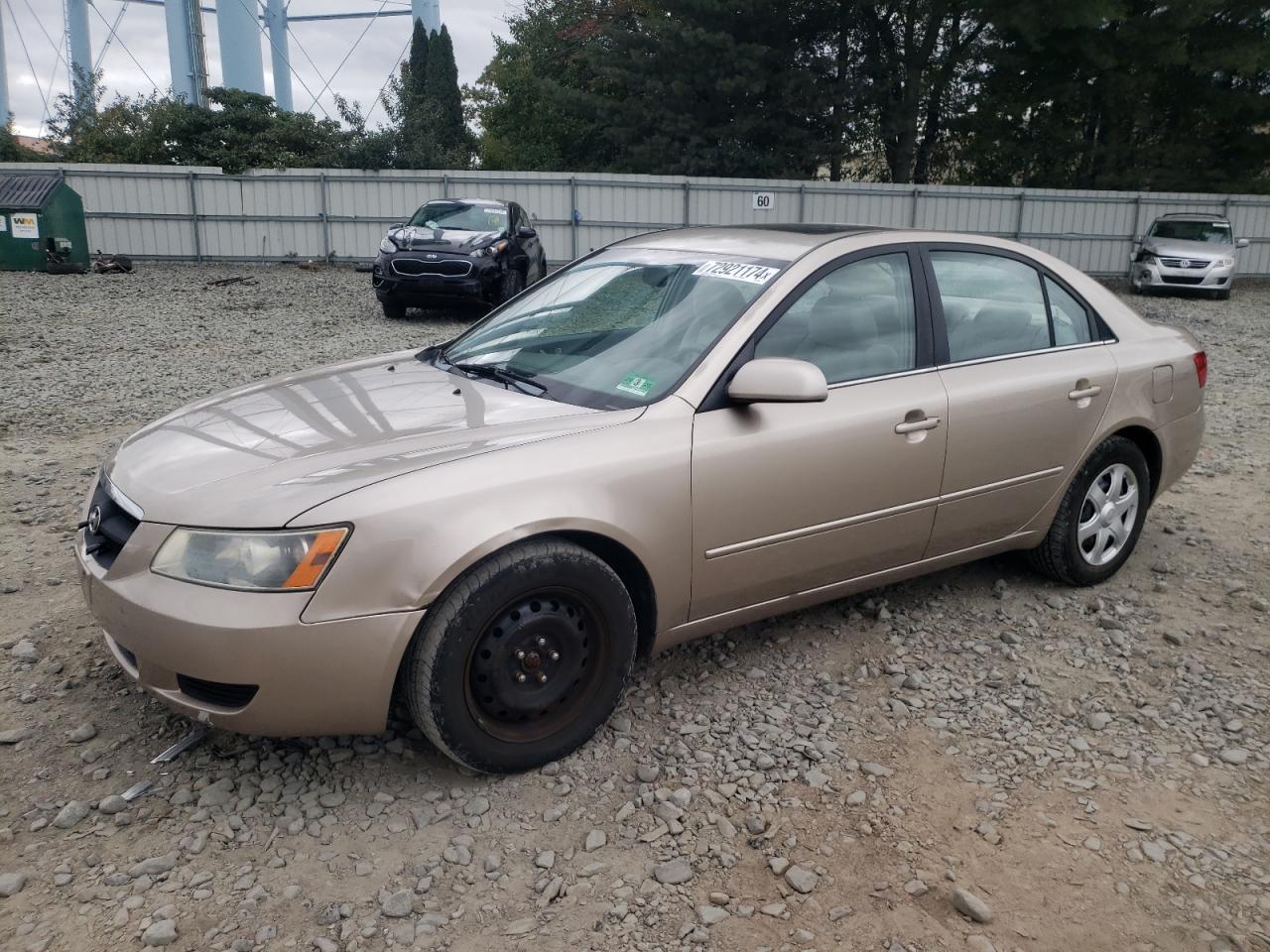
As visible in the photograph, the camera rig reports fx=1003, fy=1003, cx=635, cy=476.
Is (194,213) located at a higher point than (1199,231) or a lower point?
higher

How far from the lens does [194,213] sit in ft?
66.9

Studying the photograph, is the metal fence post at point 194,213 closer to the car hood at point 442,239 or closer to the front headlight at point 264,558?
the car hood at point 442,239

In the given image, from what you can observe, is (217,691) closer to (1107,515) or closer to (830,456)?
(830,456)

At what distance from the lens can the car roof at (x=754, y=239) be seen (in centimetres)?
367

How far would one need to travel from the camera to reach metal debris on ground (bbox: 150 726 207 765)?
295 centimetres

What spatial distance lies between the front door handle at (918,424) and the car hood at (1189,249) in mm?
17804

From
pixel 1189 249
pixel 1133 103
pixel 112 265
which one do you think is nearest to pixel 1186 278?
pixel 1189 249

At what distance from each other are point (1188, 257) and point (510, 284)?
1323cm

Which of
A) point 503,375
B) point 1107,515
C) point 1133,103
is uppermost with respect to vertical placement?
point 1133,103

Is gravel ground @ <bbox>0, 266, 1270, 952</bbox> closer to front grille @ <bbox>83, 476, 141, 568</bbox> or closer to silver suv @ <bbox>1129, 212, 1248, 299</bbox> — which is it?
front grille @ <bbox>83, 476, 141, 568</bbox>

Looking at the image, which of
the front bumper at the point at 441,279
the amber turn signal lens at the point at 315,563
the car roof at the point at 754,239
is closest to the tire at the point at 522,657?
the amber turn signal lens at the point at 315,563

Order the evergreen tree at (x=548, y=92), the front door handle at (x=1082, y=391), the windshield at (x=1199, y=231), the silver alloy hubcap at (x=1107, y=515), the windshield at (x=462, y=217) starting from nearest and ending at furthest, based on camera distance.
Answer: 1. the front door handle at (x=1082, y=391)
2. the silver alloy hubcap at (x=1107, y=515)
3. the windshield at (x=462, y=217)
4. the windshield at (x=1199, y=231)
5. the evergreen tree at (x=548, y=92)

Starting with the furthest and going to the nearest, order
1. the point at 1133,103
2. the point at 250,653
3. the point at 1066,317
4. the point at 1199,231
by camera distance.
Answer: the point at 1133,103
the point at 1199,231
the point at 1066,317
the point at 250,653

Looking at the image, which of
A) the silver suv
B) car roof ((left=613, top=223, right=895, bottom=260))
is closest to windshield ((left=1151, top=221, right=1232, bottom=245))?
the silver suv
